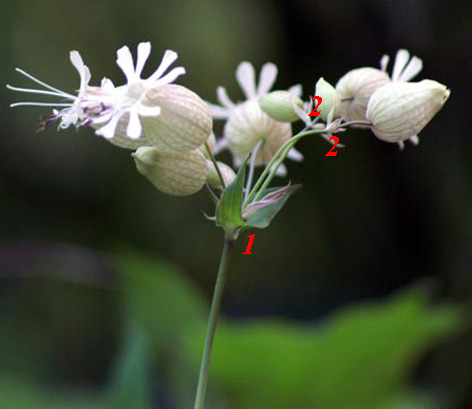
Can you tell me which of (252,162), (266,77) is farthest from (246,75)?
(252,162)

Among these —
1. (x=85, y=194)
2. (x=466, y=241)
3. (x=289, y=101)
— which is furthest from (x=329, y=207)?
(x=289, y=101)

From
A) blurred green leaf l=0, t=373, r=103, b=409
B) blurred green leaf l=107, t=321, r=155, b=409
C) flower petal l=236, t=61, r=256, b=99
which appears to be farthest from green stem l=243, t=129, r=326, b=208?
blurred green leaf l=0, t=373, r=103, b=409

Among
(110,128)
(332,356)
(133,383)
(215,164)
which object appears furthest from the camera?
(332,356)

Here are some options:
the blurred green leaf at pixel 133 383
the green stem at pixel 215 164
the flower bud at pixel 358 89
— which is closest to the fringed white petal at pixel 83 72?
the green stem at pixel 215 164

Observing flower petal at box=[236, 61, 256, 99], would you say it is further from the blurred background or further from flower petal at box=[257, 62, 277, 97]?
the blurred background

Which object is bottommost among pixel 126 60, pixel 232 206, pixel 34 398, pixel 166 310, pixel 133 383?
pixel 34 398

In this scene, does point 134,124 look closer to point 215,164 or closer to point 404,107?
point 215,164
